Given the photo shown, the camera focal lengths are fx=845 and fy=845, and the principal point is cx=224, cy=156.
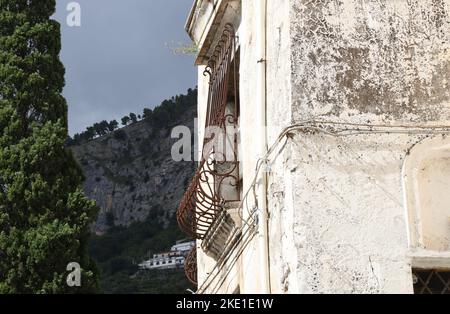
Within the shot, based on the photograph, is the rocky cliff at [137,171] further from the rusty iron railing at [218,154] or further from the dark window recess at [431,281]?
the dark window recess at [431,281]

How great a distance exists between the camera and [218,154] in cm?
842

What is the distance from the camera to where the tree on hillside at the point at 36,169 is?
11719 millimetres

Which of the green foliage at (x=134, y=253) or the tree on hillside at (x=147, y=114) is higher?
the tree on hillside at (x=147, y=114)

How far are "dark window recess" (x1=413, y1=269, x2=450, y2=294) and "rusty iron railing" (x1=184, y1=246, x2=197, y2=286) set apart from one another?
414cm

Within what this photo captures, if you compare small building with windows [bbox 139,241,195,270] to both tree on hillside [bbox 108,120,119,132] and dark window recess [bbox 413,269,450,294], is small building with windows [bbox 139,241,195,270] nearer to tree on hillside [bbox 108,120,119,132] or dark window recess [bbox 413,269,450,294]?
tree on hillside [bbox 108,120,119,132]

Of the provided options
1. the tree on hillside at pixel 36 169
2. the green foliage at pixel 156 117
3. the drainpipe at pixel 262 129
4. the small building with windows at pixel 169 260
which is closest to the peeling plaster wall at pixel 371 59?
the drainpipe at pixel 262 129

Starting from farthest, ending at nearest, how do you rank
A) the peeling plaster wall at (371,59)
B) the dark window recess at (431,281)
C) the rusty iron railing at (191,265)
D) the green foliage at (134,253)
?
the green foliage at (134,253) → the rusty iron railing at (191,265) → the peeling plaster wall at (371,59) → the dark window recess at (431,281)

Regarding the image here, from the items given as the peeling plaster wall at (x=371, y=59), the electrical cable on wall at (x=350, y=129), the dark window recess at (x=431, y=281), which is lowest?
the dark window recess at (x=431, y=281)

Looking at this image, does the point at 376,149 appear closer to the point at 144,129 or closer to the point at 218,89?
the point at 218,89

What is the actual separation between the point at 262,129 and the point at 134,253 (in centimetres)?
6056

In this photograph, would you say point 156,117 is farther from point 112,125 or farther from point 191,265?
point 191,265

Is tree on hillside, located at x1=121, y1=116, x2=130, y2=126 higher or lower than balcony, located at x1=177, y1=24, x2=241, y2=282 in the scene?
higher

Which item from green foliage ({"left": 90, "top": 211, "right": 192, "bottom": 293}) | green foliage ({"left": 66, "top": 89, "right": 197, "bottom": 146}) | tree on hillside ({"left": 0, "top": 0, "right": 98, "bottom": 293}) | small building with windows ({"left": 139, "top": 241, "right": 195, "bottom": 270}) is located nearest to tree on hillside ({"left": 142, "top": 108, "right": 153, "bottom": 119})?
green foliage ({"left": 66, "top": 89, "right": 197, "bottom": 146})

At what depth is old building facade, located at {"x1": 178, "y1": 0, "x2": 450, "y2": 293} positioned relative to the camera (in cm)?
609
